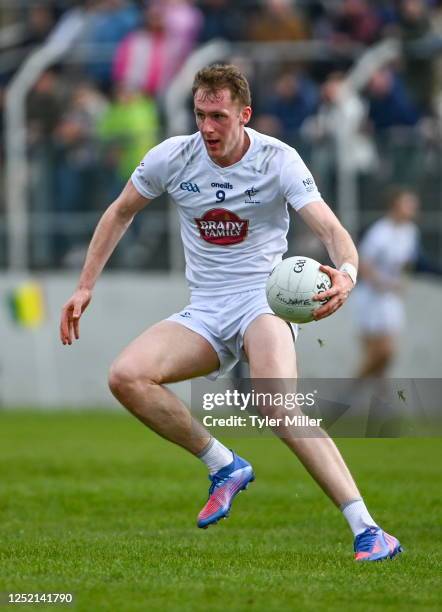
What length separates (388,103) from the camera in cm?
1680

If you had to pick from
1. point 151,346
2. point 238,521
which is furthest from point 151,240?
point 151,346

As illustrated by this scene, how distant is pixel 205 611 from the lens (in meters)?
5.81

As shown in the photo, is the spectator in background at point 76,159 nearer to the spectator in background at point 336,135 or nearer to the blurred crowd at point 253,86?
the blurred crowd at point 253,86

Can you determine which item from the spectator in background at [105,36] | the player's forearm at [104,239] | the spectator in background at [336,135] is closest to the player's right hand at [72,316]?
the player's forearm at [104,239]

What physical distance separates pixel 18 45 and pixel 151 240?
3744 millimetres

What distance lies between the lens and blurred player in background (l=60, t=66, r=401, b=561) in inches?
288

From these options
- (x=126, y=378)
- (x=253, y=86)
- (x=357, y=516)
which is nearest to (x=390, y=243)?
(x=253, y=86)

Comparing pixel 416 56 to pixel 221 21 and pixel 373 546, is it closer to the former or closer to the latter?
pixel 221 21

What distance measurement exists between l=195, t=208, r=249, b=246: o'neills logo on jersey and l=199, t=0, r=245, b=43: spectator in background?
1077cm

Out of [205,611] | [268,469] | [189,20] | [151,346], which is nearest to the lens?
[205,611]

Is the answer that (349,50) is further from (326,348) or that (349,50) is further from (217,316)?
(217,316)

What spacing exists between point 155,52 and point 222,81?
1048 cm

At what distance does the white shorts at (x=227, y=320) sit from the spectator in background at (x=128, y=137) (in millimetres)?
8913

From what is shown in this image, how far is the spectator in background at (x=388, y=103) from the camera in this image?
656 inches
